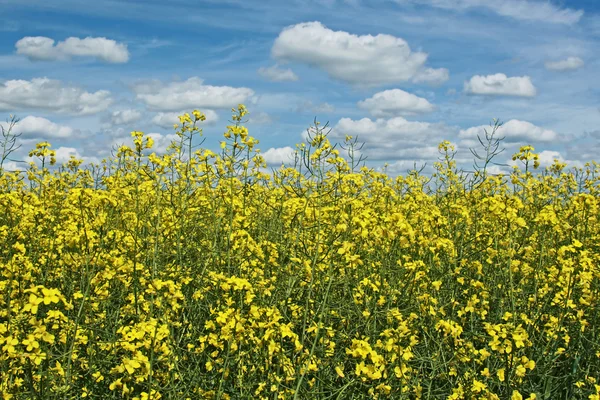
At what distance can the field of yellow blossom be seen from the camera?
10.7ft

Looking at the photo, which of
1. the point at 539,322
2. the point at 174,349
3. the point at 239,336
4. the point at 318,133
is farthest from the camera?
the point at 539,322

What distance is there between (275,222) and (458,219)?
192 cm

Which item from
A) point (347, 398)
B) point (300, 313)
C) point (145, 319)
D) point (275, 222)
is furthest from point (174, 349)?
point (275, 222)

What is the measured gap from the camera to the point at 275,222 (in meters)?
6.18

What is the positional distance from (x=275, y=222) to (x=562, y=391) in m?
3.17

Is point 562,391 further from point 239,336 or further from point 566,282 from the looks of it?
point 239,336

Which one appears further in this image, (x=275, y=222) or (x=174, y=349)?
(x=275, y=222)

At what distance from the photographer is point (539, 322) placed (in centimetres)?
456

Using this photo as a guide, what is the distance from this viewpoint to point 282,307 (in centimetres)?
350

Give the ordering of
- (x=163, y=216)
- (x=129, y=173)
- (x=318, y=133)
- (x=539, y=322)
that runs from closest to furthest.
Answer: (x=318, y=133) < (x=539, y=322) < (x=163, y=216) < (x=129, y=173)

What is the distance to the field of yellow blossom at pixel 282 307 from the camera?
3.26 m

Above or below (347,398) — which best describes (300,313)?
above

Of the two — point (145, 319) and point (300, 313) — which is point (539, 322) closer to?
point (300, 313)

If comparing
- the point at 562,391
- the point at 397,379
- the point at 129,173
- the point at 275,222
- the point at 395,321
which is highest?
the point at 129,173
